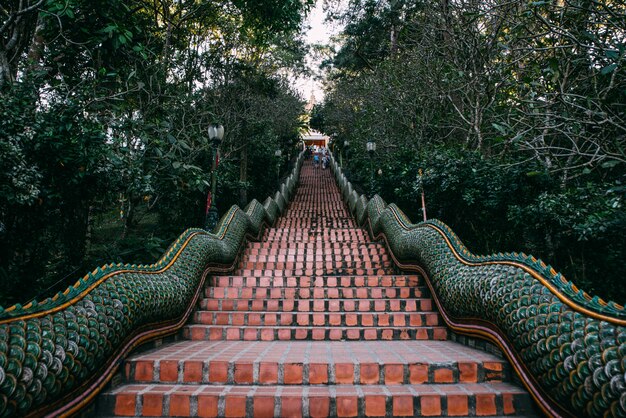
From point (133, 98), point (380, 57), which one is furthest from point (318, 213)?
point (380, 57)

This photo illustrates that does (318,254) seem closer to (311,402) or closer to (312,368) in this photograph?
(312,368)

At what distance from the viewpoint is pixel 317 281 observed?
18.3 ft

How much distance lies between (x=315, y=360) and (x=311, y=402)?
0.49 metres

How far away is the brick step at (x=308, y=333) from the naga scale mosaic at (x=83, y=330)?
1.10 ft

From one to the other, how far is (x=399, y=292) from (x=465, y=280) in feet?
4.86

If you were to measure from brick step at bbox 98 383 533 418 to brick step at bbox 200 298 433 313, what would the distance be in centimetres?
191

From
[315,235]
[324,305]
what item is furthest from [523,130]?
[315,235]

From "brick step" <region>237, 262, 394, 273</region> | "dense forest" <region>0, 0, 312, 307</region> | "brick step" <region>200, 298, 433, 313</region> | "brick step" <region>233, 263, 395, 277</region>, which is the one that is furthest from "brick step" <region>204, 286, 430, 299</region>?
"dense forest" <region>0, 0, 312, 307</region>

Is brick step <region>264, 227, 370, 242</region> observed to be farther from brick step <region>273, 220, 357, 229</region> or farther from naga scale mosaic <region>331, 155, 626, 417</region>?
naga scale mosaic <region>331, 155, 626, 417</region>

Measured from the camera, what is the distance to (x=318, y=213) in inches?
626

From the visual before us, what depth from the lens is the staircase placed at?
2752 millimetres

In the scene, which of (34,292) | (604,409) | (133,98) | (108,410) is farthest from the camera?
(133,98)

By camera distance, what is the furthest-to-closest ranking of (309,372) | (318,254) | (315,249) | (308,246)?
(308,246)
(315,249)
(318,254)
(309,372)

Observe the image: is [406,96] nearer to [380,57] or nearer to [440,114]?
[440,114]
